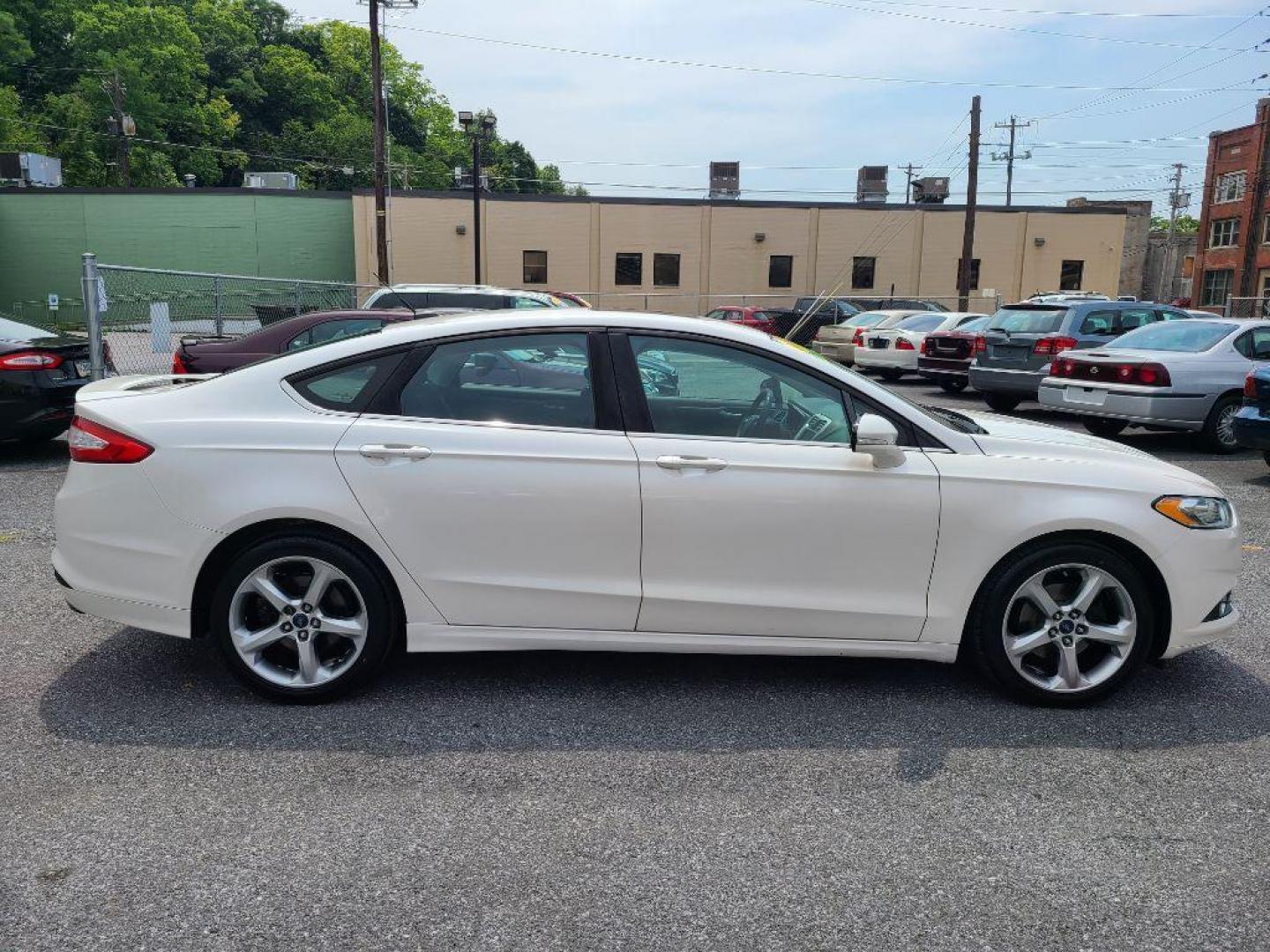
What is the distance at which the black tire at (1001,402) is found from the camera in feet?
48.9

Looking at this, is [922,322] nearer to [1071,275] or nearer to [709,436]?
[709,436]

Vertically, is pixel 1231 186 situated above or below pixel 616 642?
above

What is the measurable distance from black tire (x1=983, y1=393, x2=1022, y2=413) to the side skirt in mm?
11843

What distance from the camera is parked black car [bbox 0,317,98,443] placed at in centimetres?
886

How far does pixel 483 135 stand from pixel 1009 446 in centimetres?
2921

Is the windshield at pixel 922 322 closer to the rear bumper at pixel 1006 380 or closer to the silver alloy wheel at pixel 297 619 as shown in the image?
the rear bumper at pixel 1006 380

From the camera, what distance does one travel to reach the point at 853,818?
3174mm

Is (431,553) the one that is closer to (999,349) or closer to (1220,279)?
(999,349)

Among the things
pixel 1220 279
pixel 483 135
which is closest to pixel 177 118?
pixel 483 135

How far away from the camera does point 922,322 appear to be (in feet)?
68.4

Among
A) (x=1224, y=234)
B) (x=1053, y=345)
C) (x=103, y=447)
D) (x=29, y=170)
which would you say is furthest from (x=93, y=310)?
(x=1224, y=234)

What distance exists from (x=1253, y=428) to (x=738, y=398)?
7.03 m

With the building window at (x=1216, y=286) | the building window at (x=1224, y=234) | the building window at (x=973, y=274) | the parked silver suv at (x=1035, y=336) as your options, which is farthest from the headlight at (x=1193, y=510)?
the building window at (x=1224, y=234)

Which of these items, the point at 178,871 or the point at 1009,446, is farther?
the point at 1009,446
